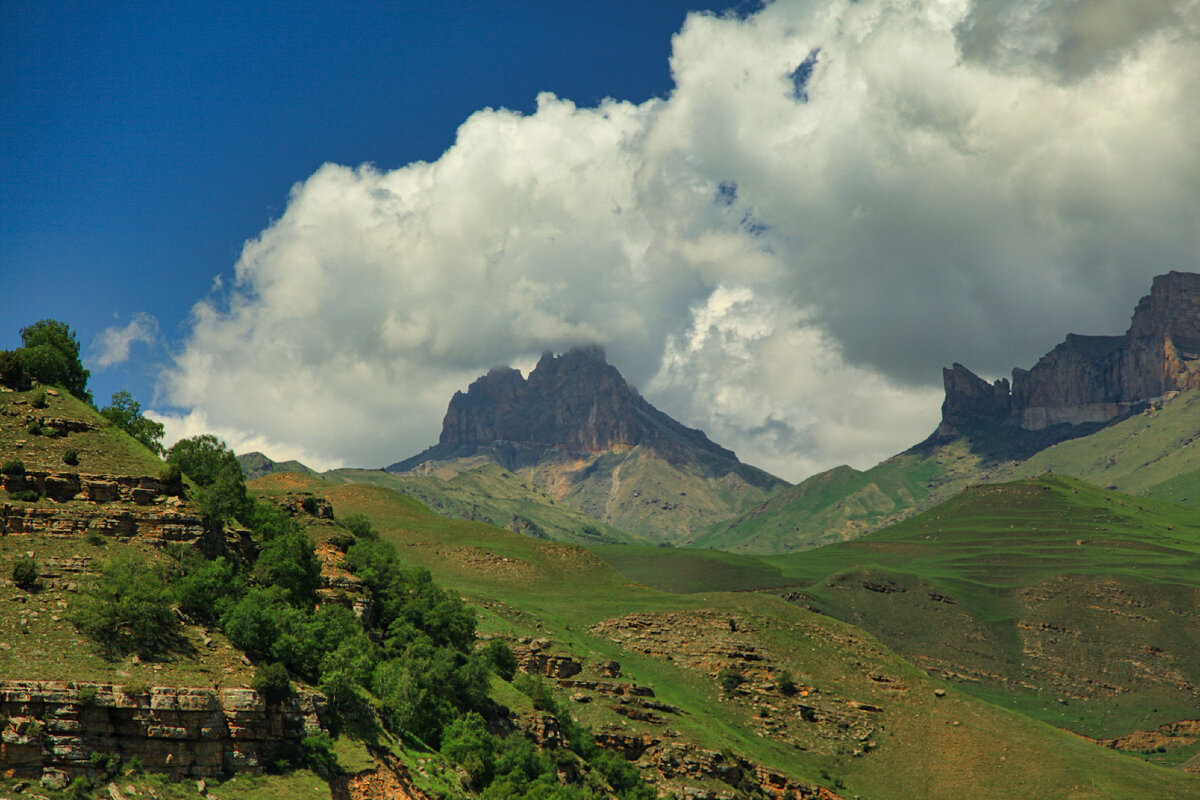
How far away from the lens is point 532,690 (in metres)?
116

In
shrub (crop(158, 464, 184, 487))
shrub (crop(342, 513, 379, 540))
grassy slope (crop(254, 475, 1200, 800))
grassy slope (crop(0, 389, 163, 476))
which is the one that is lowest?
grassy slope (crop(254, 475, 1200, 800))

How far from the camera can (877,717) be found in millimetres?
158000

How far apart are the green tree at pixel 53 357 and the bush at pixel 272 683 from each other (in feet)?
136

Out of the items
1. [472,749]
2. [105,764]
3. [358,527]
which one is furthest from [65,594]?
[358,527]

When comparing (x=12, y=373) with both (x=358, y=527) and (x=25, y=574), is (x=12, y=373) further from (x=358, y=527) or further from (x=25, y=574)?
(x=358, y=527)

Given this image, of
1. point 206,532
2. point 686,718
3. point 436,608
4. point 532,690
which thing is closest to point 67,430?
point 206,532

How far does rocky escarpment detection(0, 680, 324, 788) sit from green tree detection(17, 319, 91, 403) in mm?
43139

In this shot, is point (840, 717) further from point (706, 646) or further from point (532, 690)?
point (532, 690)

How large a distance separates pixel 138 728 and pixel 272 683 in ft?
28.2

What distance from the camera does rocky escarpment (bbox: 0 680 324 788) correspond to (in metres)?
51.8

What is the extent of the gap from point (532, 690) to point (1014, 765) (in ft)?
247

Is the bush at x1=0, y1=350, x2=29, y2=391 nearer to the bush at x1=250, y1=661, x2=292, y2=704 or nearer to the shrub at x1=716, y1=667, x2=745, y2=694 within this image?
the bush at x1=250, y1=661, x2=292, y2=704

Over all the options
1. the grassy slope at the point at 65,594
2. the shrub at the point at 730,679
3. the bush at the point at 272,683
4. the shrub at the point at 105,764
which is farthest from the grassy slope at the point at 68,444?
the shrub at the point at 730,679

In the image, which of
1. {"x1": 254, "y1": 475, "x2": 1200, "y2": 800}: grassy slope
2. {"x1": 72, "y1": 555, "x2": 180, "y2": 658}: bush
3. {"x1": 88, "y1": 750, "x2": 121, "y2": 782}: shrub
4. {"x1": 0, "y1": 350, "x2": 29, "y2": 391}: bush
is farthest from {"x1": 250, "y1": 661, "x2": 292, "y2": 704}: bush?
{"x1": 254, "y1": 475, "x2": 1200, "y2": 800}: grassy slope
